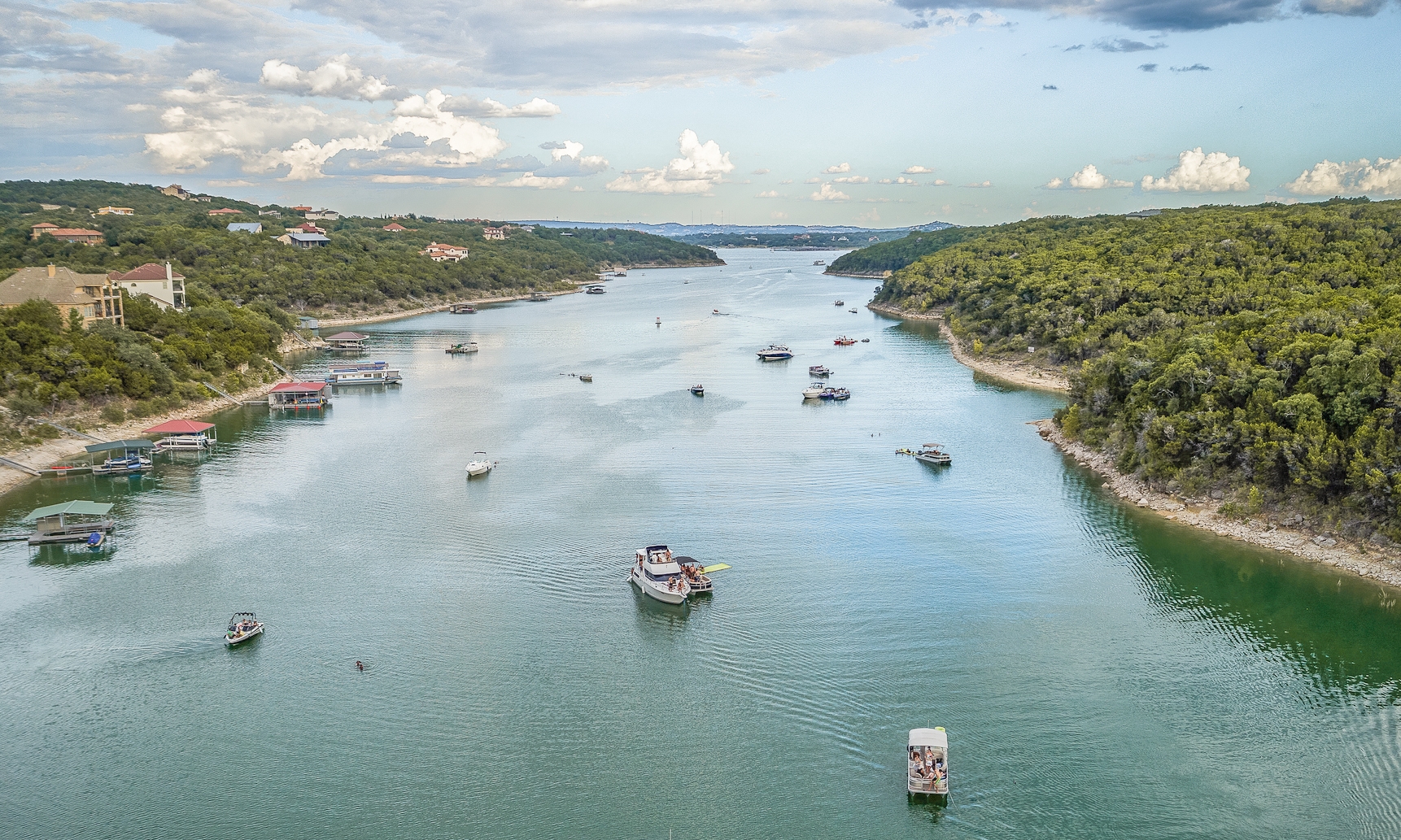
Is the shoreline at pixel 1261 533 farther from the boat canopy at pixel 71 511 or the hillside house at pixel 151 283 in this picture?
the hillside house at pixel 151 283

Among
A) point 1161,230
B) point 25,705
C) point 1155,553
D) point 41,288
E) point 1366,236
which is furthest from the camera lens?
point 1161,230

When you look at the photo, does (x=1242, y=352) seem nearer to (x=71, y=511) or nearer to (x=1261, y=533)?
(x=1261, y=533)

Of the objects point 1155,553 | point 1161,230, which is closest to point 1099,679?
point 1155,553

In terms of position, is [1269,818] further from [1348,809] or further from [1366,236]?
[1366,236]

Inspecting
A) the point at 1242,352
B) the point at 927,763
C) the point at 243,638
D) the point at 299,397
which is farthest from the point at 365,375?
the point at 927,763

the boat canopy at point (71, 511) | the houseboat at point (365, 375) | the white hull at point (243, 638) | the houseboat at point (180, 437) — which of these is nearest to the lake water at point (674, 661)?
the white hull at point (243, 638)

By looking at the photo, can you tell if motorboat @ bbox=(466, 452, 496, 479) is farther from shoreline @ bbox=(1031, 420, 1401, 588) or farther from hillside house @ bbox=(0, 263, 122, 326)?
hillside house @ bbox=(0, 263, 122, 326)
